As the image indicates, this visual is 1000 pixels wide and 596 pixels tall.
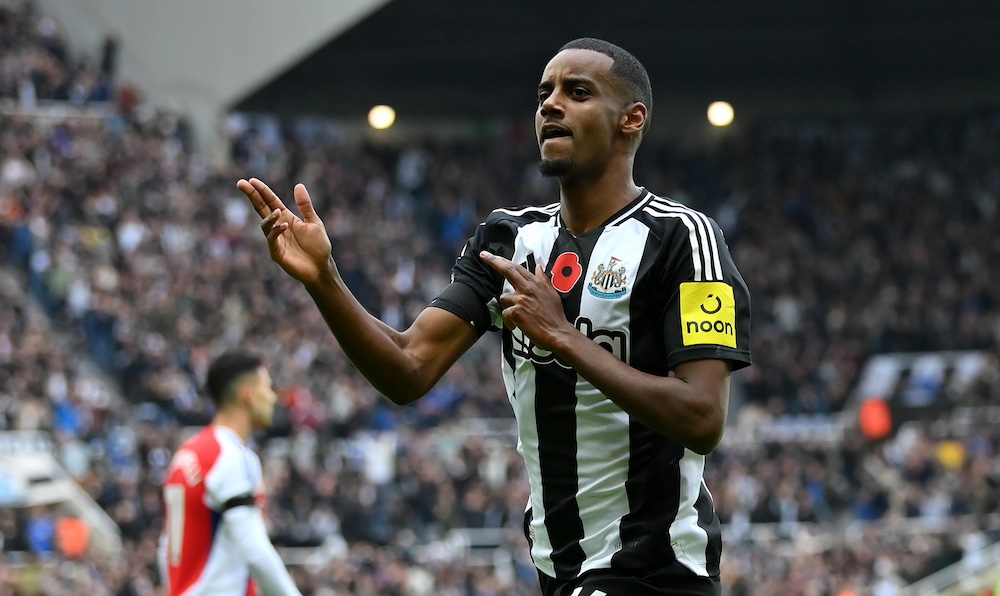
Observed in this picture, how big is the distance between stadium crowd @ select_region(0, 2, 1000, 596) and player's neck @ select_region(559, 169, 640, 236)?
12.0 m

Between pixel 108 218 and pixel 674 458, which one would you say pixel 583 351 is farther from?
pixel 108 218

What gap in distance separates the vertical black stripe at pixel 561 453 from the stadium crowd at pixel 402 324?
11.9m

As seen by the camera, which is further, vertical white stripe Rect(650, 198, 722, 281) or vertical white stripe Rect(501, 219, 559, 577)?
vertical white stripe Rect(501, 219, 559, 577)

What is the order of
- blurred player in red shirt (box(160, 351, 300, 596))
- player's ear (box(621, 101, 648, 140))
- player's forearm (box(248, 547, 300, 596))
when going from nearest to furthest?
player's ear (box(621, 101, 648, 140)) → player's forearm (box(248, 547, 300, 596)) → blurred player in red shirt (box(160, 351, 300, 596))

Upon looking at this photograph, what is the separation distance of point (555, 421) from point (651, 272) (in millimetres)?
476

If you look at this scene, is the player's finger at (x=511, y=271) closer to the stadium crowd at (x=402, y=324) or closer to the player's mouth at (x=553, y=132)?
the player's mouth at (x=553, y=132)

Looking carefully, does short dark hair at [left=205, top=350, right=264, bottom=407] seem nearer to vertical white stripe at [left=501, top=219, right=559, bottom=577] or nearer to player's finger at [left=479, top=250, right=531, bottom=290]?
vertical white stripe at [left=501, top=219, right=559, bottom=577]

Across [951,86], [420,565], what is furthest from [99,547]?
[951,86]

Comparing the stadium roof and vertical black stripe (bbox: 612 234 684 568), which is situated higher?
the stadium roof

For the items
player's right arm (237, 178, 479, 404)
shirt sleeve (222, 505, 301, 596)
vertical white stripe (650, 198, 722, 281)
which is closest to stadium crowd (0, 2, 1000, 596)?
shirt sleeve (222, 505, 301, 596)

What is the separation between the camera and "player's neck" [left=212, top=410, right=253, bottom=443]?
6980mm

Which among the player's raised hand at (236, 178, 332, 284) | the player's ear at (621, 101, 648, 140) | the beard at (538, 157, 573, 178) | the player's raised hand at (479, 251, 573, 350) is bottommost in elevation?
the player's raised hand at (479, 251, 573, 350)

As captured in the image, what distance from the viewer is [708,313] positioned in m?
3.90

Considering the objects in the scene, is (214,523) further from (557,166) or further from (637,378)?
(637,378)
